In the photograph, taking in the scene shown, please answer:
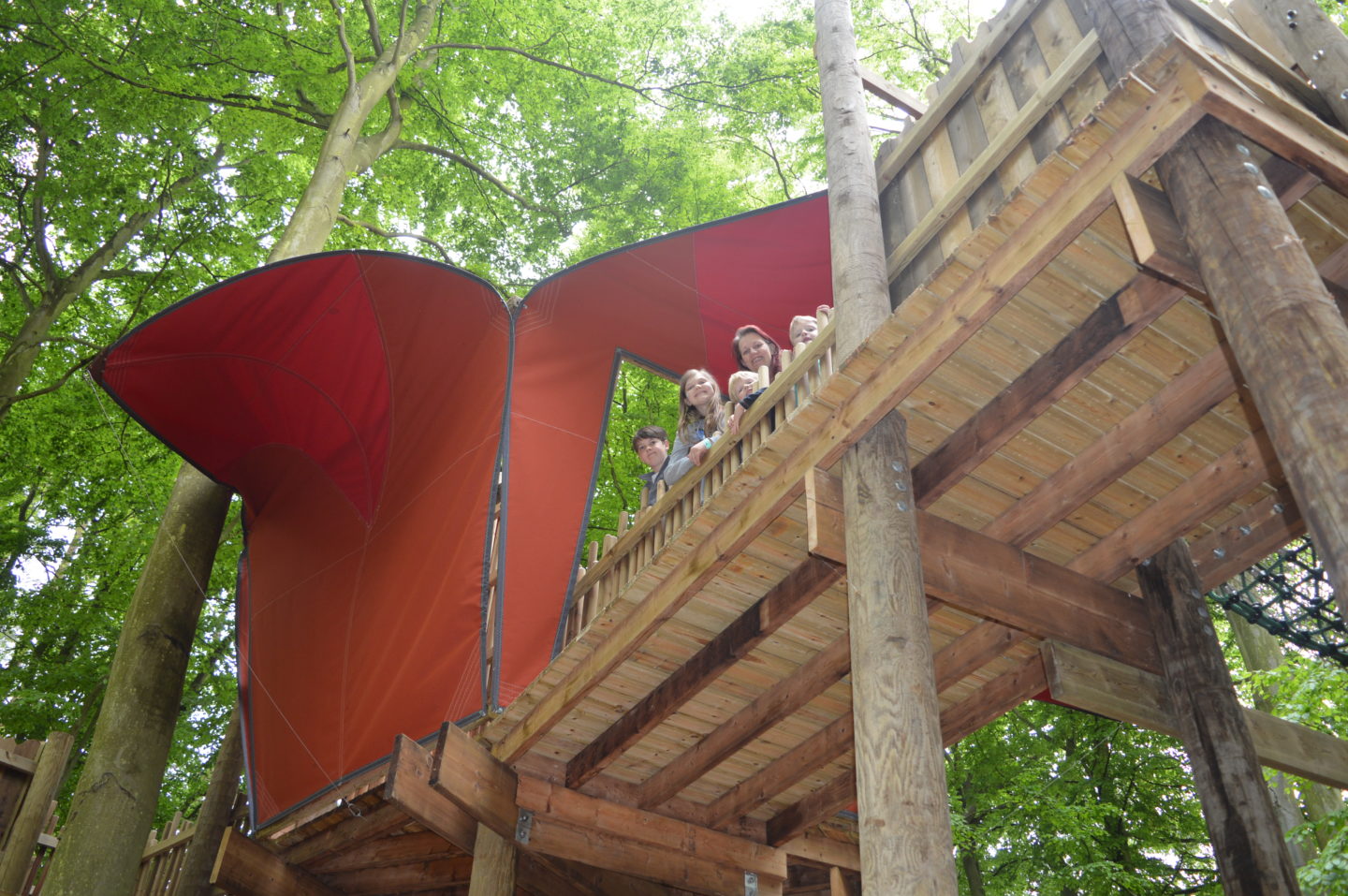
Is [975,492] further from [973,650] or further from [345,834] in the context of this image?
[345,834]

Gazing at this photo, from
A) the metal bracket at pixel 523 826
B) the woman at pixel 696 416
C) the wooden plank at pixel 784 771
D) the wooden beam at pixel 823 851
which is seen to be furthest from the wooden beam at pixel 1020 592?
the metal bracket at pixel 523 826

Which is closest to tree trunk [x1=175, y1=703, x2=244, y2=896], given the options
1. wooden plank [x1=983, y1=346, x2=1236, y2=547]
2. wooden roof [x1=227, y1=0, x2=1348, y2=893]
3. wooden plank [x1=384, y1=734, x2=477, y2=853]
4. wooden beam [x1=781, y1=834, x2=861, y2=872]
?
wooden roof [x1=227, y1=0, x2=1348, y2=893]

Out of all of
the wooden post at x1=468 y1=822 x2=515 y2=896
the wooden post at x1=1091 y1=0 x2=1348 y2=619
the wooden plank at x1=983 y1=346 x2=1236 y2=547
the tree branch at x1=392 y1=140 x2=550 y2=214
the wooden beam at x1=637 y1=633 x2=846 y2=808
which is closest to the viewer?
the wooden post at x1=1091 y1=0 x2=1348 y2=619

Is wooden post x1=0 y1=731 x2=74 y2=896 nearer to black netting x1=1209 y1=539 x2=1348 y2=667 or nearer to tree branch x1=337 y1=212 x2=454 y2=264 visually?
tree branch x1=337 y1=212 x2=454 y2=264

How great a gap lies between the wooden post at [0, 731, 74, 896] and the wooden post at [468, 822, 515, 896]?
364 cm

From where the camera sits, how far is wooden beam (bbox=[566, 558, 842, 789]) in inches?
190

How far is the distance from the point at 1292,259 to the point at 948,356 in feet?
4.63

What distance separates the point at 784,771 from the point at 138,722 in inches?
172

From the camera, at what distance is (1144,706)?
4961 mm

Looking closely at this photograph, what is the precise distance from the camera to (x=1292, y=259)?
272cm

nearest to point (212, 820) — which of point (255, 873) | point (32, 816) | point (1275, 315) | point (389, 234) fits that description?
point (32, 816)

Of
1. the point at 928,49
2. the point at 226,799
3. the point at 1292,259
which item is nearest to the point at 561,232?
the point at 928,49

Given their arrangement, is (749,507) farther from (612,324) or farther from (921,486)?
(612,324)

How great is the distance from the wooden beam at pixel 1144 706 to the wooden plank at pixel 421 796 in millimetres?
3375
